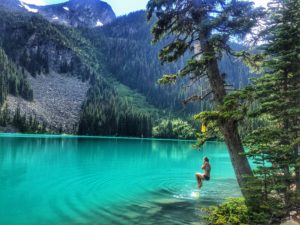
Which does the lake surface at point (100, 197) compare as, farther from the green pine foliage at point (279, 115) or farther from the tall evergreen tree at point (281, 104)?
the tall evergreen tree at point (281, 104)

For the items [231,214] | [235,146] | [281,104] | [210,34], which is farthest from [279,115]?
[210,34]

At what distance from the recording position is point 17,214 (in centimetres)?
1548

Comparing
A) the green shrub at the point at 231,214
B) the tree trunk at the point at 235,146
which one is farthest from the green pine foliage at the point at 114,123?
the green shrub at the point at 231,214

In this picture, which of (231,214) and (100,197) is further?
(100,197)

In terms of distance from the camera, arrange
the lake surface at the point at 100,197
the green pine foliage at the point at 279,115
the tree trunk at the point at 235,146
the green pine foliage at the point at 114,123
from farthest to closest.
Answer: the green pine foliage at the point at 114,123 → the lake surface at the point at 100,197 → the tree trunk at the point at 235,146 → the green pine foliage at the point at 279,115

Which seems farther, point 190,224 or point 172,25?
point 172,25

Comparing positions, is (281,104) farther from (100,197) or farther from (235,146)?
(100,197)

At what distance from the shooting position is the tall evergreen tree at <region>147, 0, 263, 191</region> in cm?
1371

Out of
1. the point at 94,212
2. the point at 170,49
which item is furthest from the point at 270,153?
the point at 94,212

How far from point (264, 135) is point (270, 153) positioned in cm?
73

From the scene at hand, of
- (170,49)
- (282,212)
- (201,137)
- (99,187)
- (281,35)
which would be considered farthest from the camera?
(99,187)

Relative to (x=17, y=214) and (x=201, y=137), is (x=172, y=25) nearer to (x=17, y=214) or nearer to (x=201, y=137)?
(x=201, y=137)

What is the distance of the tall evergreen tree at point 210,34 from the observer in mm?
13711

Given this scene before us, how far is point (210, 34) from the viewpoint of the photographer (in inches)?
600
